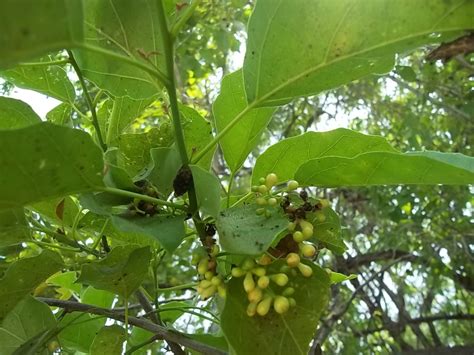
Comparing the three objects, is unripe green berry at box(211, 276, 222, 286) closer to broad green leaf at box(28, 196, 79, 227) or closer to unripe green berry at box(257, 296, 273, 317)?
unripe green berry at box(257, 296, 273, 317)

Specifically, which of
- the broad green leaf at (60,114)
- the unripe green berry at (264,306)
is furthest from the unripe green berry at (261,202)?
the broad green leaf at (60,114)

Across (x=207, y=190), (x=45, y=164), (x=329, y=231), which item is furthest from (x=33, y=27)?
(x=329, y=231)

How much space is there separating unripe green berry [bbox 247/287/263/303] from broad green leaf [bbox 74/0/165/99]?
273mm

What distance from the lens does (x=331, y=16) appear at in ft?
2.09

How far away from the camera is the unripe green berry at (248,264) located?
0.68 meters

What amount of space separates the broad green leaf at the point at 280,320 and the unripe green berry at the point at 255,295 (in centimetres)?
3

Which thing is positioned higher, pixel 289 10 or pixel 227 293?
pixel 289 10

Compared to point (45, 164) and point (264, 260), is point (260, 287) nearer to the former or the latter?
point (264, 260)

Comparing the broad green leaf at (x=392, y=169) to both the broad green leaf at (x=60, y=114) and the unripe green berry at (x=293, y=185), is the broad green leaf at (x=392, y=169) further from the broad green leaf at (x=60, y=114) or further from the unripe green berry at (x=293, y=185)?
the broad green leaf at (x=60, y=114)

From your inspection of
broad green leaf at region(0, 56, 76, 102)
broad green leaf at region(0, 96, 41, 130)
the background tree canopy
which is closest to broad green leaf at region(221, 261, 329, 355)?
the background tree canopy

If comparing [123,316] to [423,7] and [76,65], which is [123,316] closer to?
[76,65]

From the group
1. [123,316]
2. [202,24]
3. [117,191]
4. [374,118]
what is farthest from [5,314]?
[374,118]

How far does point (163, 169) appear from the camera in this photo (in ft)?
2.35

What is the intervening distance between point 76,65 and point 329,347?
2154mm
